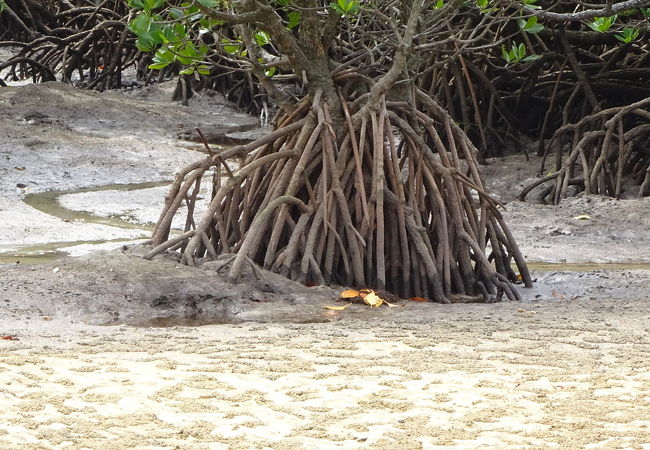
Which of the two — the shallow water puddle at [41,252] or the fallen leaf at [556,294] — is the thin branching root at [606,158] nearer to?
the fallen leaf at [556,294]

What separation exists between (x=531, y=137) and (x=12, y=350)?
903cm

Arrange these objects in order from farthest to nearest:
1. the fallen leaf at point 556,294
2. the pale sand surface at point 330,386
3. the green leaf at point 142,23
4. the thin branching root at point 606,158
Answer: the thin branching root at point 606,158, the fallen leaf at point 556,294, the green leaf at point 142,23, the pale sand surface at point 330,386

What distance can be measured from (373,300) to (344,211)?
580mm

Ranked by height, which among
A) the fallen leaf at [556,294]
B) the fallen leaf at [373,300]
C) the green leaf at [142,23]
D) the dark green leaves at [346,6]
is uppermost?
the dark green leaves at [346,6]

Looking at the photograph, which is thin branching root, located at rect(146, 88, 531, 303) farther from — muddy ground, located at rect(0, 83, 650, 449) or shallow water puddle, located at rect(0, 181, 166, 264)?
shallow water puddle, located at rect(0, 181, 166, 264)

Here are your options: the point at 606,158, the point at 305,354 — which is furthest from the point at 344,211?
the point at 606,158

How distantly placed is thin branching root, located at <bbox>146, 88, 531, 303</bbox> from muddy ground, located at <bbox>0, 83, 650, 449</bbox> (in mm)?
281

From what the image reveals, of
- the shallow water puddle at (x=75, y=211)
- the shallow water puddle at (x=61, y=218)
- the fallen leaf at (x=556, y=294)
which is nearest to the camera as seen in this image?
the fallen leaf at (x=556, y=294)

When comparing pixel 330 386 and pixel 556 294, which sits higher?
pixel 330 386

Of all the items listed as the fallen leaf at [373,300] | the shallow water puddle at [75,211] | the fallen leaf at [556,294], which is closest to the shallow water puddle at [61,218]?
the shallow water puddle at [75,211]

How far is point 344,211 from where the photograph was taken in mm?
6516

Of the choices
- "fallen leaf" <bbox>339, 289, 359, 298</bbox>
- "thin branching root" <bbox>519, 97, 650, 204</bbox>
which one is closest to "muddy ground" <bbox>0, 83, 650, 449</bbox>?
"fallen leaf" <bbox>339, 289, 359, 298</bbox>

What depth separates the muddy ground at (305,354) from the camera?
3.50 meters

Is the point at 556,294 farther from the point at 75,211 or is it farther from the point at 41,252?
the point at 75,211
